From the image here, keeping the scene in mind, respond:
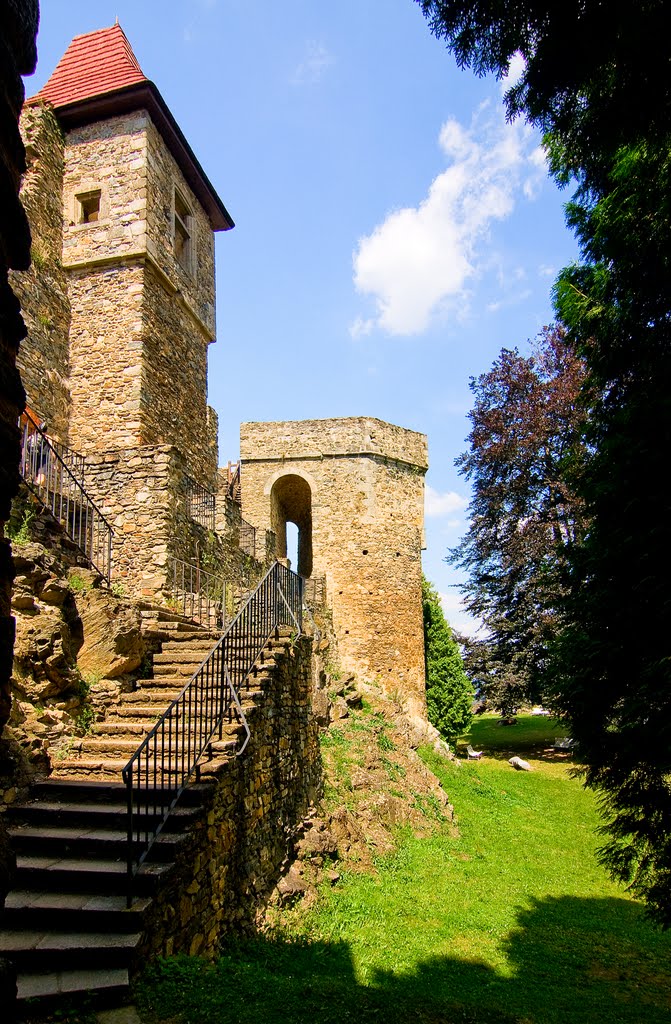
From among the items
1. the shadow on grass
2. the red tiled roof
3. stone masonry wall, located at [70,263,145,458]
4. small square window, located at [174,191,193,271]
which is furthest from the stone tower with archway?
the shadow on grass

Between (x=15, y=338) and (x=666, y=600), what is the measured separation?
4.05 meters

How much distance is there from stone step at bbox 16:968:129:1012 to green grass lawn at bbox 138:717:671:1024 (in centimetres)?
17

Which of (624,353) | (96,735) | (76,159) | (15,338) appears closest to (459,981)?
(96,735)

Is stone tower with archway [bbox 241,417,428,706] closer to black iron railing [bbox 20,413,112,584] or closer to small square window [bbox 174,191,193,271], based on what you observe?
small square window [bbox 174,191,193,271]

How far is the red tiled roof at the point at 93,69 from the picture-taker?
43.9 feet

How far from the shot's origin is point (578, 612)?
5.41m

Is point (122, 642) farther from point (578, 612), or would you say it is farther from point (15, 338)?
point (15, 338)

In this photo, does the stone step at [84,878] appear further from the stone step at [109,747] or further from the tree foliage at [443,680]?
the tree foliage at [443,680]

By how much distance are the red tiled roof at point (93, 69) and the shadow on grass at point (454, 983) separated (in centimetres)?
1467

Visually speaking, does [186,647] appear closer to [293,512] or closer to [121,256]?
[121,256]

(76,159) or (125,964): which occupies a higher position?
(76,159)

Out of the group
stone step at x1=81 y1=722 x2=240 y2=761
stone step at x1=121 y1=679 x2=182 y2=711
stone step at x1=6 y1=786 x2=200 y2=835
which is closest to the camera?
stone step at x1=6 y1=786 x2=200 y2=835

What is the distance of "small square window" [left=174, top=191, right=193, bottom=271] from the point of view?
14832 mm

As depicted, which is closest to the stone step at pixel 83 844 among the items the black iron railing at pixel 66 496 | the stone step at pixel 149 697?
the stone step at pixel 149 697
